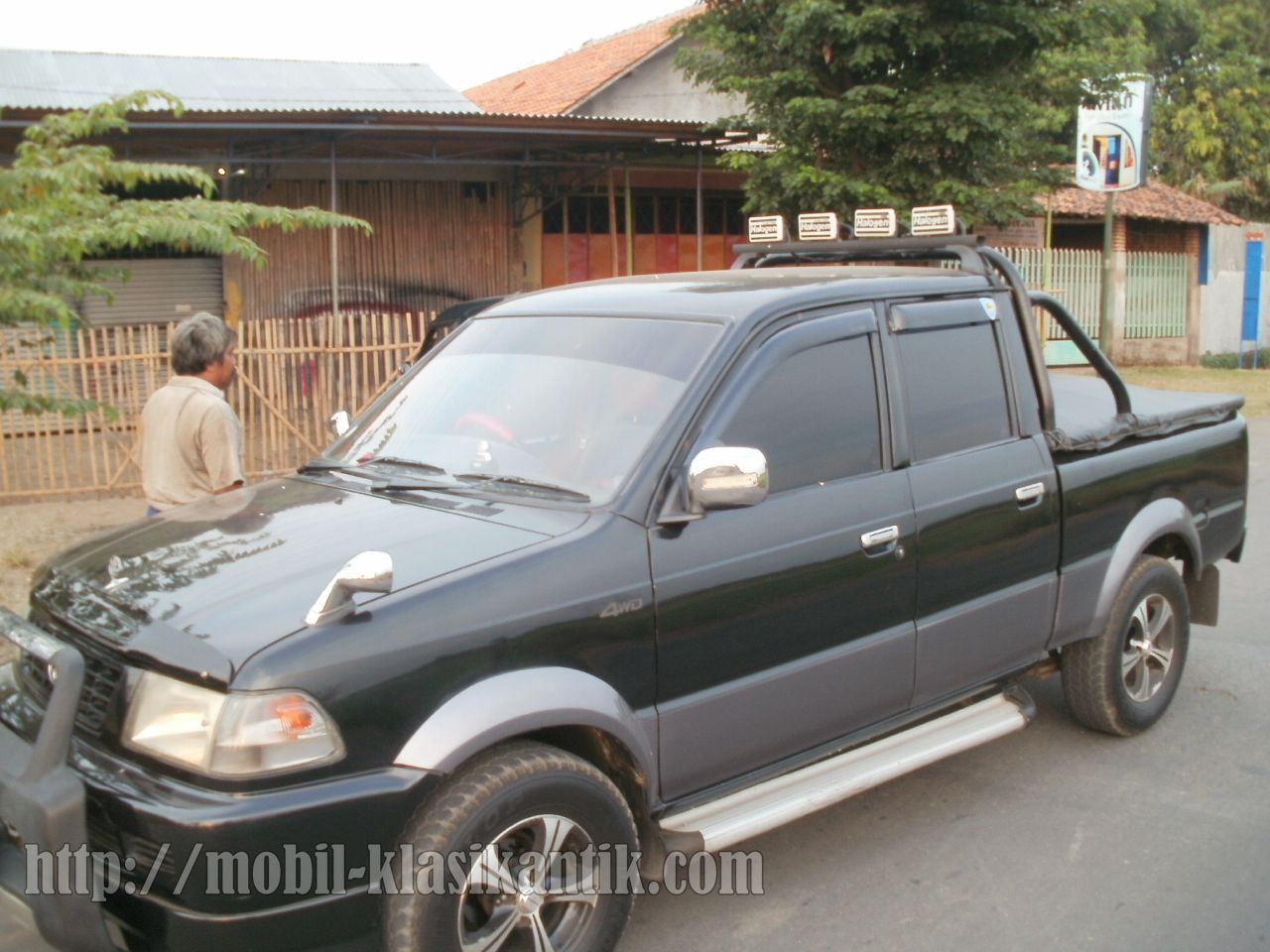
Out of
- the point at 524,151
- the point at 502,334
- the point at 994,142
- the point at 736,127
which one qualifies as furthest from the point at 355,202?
the point at 502,334

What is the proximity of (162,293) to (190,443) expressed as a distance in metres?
10.5

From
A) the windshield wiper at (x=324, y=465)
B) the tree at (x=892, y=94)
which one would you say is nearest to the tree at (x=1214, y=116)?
the tree at (x=892, y=94)

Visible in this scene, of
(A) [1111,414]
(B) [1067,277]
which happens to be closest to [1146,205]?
(B) [1067,277]

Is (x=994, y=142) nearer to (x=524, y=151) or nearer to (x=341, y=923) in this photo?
(x=524, y=151)

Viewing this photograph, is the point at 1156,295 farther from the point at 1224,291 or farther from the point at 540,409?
the point at 540,409

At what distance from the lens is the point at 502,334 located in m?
4.40

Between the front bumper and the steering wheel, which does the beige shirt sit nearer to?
the steering wheel

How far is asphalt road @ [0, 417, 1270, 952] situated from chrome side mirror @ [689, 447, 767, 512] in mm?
1354

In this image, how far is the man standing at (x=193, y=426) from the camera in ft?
16.6

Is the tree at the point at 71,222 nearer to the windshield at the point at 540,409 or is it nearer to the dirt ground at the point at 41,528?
the windshield at the point at 540,409

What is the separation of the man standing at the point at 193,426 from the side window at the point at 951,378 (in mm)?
2701

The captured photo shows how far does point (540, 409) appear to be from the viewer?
3.97 m

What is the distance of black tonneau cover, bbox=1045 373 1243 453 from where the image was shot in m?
4.89

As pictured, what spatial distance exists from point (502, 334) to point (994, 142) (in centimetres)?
1050
